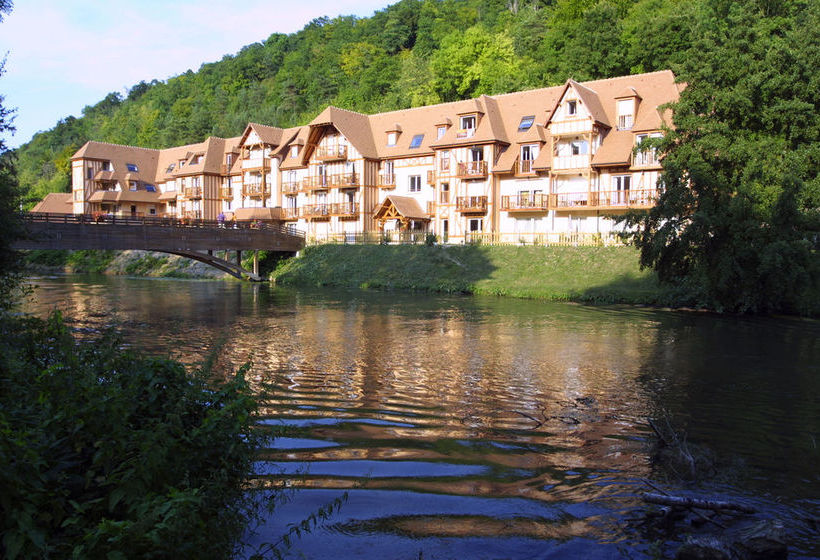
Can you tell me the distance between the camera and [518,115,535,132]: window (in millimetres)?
52188

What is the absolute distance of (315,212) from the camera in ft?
202

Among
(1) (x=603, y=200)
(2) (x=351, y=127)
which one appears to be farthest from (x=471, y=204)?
(2) (x=351, y=127)

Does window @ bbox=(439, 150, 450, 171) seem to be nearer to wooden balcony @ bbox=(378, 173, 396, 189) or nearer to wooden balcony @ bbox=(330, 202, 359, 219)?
wooden balcony @ bbox=(378, 173, 396, 189)

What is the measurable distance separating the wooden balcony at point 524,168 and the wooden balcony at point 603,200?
2.70m

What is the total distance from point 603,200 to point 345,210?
79.1 feet

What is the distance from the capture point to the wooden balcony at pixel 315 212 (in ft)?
200

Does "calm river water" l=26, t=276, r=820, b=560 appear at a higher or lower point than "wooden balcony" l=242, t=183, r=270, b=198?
lower

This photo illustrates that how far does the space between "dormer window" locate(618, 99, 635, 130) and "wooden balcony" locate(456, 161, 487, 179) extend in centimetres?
1078

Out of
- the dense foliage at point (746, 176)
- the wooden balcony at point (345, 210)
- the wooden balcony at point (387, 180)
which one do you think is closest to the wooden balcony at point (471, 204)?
the wooden balcony at point (387, 180)

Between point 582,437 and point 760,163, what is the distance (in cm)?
2275

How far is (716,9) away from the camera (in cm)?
5162

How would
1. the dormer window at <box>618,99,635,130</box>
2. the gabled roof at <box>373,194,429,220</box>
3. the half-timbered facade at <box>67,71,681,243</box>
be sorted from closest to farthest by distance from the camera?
the half-timbered facade at <box>67,71,681,243</box>, the dormer window at <box>618,99,635,130</box>, the gabled roof at <box>373,194,429,220</box>

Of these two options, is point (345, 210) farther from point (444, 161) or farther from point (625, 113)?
point (625, 113)

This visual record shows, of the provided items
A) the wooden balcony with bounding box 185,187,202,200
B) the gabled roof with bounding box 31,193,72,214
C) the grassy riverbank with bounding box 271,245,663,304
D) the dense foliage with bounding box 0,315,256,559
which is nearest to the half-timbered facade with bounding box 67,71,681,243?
the wooden balcony with bounding box 185,187,202,200
